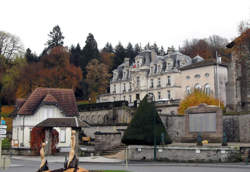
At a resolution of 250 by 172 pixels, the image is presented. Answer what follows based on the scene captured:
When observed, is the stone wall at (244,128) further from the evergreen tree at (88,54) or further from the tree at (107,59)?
the evergreen tree at (88,54)

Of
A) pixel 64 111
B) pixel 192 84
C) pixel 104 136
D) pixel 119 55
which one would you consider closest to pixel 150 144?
pixel 104 136

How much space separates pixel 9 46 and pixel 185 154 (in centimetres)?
5947

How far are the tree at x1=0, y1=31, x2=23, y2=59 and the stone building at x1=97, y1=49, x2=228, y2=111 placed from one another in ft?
70.2

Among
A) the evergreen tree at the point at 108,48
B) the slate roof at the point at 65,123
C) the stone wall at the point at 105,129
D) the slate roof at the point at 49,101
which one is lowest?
the stone wall at the point at 105,129

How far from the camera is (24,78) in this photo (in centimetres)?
7581

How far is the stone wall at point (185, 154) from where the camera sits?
2520 centimetres

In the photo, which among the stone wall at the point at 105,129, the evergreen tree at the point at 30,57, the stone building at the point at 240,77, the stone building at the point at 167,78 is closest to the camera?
the stone wall at the point at 105,129

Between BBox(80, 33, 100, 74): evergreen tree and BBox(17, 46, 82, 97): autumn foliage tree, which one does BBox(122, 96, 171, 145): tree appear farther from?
BBox(80, 33, 100, 74): evergreen tree

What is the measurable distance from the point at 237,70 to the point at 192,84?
1516 cm

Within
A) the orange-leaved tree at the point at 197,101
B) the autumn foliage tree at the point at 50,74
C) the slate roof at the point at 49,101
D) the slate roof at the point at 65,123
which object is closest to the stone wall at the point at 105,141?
the slate roof at the point at 65,123

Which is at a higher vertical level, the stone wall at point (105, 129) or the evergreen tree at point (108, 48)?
the evergreen tree at point (108, 48)

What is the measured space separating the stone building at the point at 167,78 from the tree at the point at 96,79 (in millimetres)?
2246

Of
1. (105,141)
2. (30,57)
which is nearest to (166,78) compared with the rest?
(105,141)

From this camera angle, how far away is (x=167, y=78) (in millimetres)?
72812
